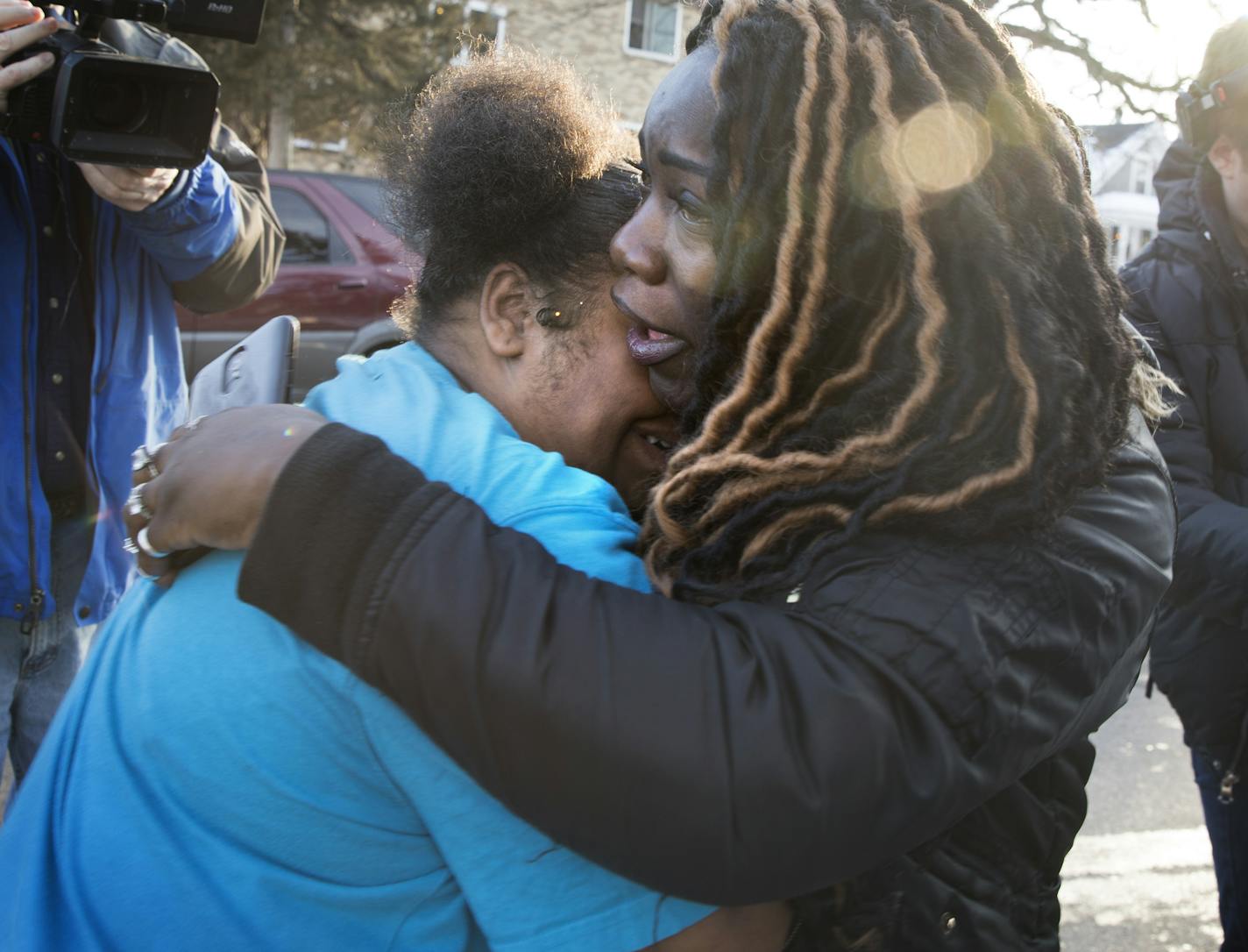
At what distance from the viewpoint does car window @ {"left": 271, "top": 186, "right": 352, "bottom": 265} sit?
8422 millimetres

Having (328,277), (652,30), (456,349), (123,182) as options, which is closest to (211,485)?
(456,349)

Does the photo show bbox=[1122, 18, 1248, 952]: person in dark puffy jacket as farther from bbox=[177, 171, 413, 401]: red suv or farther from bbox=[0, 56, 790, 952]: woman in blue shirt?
bbox=[177, 171, 413, 401]: red suv

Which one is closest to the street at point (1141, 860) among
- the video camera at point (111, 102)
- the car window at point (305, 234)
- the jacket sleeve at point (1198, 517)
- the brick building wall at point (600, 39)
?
the jacket sleeve at point (1198, 517)

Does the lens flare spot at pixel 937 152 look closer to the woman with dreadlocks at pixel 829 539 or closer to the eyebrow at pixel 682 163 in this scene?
the woman with dreadlocks at pixel 829 539

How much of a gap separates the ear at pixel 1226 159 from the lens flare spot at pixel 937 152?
6.07 feet

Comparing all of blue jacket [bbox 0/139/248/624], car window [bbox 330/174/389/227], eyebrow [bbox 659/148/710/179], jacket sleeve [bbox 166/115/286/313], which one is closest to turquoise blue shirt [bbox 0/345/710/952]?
eyebrow [bbox 659/148/710/179]

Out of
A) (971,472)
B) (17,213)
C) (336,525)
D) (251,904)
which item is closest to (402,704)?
(336,525)

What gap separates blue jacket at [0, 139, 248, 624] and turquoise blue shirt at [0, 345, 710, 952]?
135 cm

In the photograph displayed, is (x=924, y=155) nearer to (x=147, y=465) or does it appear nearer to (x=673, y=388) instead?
(x=673, y=388)

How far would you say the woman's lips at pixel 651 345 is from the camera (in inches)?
63.2

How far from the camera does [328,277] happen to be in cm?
838

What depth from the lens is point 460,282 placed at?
1.76 metres

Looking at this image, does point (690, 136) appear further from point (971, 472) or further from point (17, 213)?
point (17, 213)

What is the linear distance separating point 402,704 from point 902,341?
0.63 m
